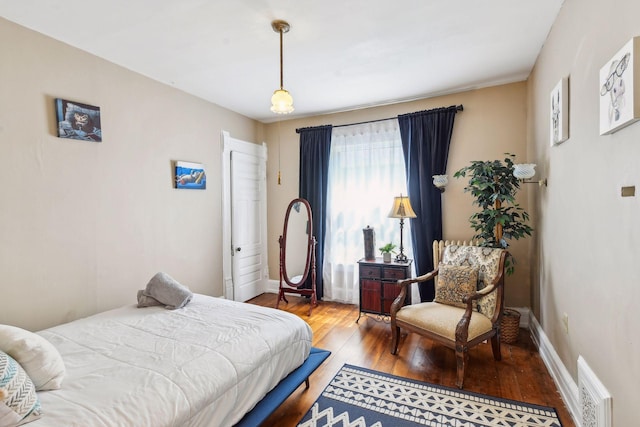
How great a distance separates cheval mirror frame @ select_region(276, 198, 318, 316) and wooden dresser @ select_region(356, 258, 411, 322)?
0.78 metres

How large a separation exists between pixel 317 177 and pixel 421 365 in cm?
273

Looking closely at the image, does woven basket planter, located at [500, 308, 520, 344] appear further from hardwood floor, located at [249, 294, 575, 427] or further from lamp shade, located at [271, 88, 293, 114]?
lamp shade, located at [271, 88, 293, 114]

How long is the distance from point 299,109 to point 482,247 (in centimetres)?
291

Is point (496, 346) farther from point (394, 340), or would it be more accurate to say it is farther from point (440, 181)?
point (440, 181)

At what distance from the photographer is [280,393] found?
187 centimetres

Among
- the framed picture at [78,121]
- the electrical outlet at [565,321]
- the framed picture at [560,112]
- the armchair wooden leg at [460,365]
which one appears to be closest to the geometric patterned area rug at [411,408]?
the armchair wooden leg at [460,365]

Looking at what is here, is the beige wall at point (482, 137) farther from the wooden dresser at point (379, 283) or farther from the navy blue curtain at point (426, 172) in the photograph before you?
the wooden dresser at point (379, 283)

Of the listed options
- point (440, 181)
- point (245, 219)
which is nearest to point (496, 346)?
point (440, 181)

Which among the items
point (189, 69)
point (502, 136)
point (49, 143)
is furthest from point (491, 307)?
point (49, 143)

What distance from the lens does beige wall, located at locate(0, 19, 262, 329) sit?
2.25 m

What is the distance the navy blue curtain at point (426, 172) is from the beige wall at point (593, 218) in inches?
44.6

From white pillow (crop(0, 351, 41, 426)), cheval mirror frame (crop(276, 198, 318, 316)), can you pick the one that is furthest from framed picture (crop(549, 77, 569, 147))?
white pillow (crop(0, 351, 41, 426))

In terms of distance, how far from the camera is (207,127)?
3914mm

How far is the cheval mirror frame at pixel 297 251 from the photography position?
4176 millimetres
